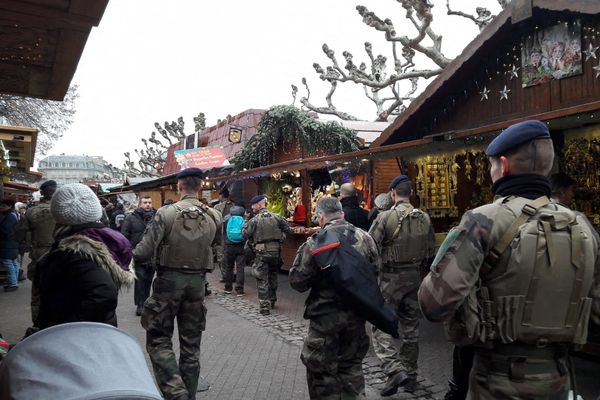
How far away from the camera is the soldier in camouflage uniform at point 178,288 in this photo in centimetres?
451

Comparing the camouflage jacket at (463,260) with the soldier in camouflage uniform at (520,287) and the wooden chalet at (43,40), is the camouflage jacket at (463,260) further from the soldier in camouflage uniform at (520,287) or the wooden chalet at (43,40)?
the wooden chalet at (43,40)

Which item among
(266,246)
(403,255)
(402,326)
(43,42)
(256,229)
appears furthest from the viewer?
(256,229)

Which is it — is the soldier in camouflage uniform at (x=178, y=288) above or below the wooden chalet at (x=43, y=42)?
below

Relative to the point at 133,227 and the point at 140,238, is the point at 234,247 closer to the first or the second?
the point at 140,238

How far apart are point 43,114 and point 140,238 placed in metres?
16.5

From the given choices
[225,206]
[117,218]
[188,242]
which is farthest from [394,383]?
[117,218]

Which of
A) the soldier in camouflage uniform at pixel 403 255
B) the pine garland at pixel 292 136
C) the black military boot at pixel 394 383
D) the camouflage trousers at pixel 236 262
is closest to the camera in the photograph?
the black military boot at pixel 394 383

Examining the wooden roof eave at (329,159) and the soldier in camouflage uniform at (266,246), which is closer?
the wooden roof eave at (329,159)

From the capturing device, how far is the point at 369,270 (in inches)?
154

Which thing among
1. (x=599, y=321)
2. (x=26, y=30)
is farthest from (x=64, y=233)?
(x=599, y=321)

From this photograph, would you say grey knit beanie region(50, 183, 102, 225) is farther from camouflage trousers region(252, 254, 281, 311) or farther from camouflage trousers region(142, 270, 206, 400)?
camouflage trousers region(252, 254, 281, 311)

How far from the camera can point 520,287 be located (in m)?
2.28

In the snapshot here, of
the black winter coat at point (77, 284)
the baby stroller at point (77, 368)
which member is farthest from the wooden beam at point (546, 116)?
the baby stroller at point (77, 368)

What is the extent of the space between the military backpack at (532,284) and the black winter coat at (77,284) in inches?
78.3
